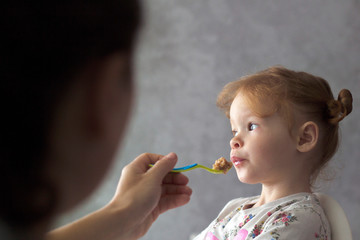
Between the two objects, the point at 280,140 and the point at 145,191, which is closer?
the point at 145,191

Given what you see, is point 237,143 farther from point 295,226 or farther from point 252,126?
point 295,226

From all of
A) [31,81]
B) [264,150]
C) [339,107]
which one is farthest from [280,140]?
[31,81]

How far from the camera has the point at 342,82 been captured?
1845 millimetres

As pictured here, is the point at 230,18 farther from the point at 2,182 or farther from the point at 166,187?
the point at 2,182

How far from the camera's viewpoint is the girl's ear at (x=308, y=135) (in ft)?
3.68

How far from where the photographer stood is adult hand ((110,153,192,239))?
2.48 feet

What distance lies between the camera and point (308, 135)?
113cm

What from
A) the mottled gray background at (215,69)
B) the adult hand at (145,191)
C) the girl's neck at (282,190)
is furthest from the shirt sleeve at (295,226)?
the mottled gray background at (215,69)

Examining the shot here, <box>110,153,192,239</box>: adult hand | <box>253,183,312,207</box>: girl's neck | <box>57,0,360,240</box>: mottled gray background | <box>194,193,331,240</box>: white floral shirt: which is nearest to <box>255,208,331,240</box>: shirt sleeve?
<box>194,193,331,240</box>: white floral shirt

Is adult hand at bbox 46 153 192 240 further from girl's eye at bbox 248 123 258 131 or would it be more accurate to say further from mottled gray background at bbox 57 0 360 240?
mottled gray background at bbox 57 0 360 240

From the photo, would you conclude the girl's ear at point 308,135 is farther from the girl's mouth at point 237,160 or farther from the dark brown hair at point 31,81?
the dark brown hair at point 31,81

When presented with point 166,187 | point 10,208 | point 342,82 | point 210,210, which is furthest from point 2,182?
point 210,210

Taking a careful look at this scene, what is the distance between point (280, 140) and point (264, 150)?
0.17 feet

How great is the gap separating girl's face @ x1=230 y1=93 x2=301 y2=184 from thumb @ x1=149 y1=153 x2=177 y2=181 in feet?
0.94
